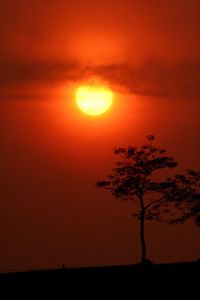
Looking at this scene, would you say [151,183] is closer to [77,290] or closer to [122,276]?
[122,276]

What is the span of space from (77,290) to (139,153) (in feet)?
43.4

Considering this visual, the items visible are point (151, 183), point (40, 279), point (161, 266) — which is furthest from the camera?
point (151, 183)

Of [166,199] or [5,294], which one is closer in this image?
[5,294]

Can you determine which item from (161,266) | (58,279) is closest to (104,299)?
(58,279)

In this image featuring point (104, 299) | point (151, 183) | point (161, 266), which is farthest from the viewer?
point (151, 183)

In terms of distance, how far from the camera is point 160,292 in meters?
19.6

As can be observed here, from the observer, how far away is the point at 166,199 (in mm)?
32906

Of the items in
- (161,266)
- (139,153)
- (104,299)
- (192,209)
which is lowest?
(104,299)

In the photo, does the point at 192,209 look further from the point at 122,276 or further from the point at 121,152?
the point at 122,276

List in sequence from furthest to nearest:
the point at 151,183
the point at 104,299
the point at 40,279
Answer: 1. the point at 151,183
2. the point at 40,279
3. the point at 104,299

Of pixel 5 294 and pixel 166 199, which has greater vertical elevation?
pixel 166 199

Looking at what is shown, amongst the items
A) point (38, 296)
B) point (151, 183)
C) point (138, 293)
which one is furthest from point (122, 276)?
point (151, 183)

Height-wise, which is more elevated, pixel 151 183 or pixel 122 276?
pixel 151 183

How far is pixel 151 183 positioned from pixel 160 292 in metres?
12.4
